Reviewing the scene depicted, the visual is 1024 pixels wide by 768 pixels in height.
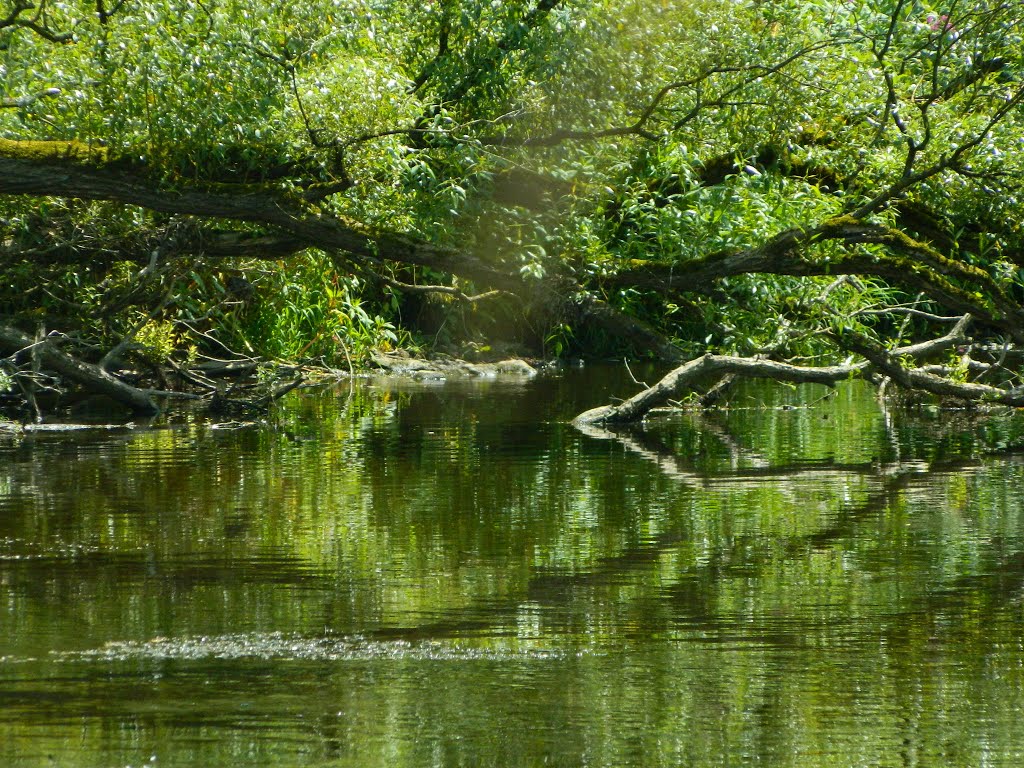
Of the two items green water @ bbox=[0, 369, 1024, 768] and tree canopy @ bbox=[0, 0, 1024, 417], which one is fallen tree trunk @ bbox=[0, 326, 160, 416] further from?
green water @ bbox=[0, 369, 1024, 768]

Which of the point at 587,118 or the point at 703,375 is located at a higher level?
the point at 587,118

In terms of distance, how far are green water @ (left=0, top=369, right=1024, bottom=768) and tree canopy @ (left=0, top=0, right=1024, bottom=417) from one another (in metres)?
1.63

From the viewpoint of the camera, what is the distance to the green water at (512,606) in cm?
432

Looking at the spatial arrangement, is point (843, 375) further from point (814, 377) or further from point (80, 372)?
point (80, 372)

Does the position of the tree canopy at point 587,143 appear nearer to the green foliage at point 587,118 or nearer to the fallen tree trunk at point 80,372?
the green foliage at point 587,118

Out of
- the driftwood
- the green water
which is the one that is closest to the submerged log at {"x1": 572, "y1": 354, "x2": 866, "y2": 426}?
the driftwood

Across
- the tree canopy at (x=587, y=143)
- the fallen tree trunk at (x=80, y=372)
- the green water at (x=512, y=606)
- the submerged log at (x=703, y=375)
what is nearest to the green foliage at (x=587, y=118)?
the tree canopy at (x=587, y=143)

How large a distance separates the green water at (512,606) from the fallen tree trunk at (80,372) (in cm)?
243

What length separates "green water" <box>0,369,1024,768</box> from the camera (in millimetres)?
4320

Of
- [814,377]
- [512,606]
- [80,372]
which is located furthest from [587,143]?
[512,606]

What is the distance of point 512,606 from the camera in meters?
5.92

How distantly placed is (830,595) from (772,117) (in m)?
6.72

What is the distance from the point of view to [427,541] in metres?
7.29

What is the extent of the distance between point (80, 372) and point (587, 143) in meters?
5.07
